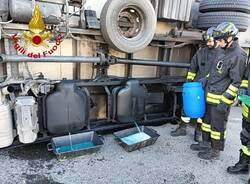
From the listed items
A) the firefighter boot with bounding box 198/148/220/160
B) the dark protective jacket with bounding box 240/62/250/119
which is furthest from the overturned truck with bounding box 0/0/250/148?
the dark protective jacket with bounding box 240/62/250/119

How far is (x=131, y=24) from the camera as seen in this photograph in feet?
10.5

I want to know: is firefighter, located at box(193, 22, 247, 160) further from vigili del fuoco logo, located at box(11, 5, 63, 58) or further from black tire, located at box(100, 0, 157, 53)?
vigili del fuoco logo, located at box(11, 5, 63, 58)

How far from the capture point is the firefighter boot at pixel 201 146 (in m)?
2.87

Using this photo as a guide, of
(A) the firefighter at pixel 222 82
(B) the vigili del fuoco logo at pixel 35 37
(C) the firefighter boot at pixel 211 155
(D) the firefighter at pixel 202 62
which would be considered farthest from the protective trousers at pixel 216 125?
(B) the vigili del fuoco logo at pixel 35 37

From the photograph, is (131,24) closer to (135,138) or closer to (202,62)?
(202,62)

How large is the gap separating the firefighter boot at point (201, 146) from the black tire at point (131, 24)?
1428 millimetres

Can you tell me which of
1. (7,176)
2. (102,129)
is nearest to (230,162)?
(102,129)

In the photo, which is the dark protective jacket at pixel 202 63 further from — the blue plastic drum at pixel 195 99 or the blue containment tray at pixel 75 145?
the blue containment tray at pixel 75 145

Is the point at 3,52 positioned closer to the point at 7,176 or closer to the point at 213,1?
the point at 7,176

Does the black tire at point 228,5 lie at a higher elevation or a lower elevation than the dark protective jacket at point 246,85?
higher

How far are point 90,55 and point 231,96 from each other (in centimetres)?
186

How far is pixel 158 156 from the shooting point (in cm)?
273

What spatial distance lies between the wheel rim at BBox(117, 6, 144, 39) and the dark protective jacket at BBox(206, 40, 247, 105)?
1134mm

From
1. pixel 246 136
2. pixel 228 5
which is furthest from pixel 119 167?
pixel 228 5
